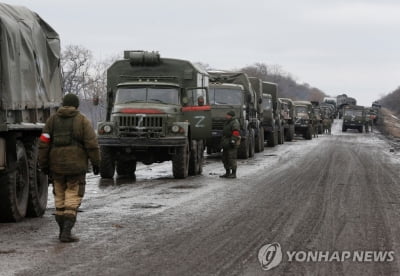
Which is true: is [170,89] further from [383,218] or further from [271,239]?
[271,239]

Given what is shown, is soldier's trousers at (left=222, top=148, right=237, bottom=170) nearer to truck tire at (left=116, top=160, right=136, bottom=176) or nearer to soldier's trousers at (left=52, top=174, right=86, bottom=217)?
truck tire at (left=116, top=160, right=136, bottom=176)

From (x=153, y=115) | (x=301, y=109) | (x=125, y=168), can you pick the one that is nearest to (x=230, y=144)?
(x=153, y=115)

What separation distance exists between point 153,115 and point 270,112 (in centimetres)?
1919

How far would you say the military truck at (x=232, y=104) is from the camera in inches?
1005

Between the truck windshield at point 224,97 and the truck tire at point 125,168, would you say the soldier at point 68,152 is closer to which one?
the truck tire at point 125,168

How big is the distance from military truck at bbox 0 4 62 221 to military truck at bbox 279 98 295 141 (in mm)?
31907

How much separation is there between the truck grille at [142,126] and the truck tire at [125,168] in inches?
59.5

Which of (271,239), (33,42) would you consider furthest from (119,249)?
(33,42)

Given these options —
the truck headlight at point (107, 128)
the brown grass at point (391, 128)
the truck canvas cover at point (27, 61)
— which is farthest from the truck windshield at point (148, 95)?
the brown grass at point (391, 128)

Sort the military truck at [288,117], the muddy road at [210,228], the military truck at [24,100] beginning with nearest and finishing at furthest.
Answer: the muddy road at [210,228]
the military truck at [24,100]
the military truck at [288,117]

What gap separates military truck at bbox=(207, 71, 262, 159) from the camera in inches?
1005

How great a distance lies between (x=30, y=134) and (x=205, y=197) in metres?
3.91

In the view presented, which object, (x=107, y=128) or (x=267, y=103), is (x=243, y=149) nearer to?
(x=107, y=128)

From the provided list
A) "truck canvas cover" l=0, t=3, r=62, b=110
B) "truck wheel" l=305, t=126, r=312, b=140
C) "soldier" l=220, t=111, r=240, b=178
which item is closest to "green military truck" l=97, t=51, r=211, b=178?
"soldier" l=220, t=111, r=240, b=178
